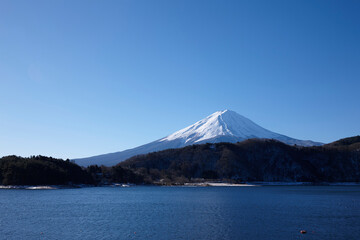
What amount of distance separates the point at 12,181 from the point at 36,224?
9044 centimetres

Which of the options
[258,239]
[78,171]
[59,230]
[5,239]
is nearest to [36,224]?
[59,230]

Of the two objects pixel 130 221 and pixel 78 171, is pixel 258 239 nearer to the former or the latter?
pixel 130 221

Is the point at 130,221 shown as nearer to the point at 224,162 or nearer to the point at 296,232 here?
the point at 296,232

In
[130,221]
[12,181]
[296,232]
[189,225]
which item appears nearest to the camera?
[296,232]

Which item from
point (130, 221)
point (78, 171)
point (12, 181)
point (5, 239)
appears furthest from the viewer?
point (78, 171)

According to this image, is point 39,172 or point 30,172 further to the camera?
point 39,172

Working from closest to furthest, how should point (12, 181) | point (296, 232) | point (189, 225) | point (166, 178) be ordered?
point (296, 232) → point (189, 225) → point (12, 181) → point (166, 178)

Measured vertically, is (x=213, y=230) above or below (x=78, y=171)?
below

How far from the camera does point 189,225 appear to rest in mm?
37344

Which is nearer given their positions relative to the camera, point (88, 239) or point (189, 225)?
point (88, 239)

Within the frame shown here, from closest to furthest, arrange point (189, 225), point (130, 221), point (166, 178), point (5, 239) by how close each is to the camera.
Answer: point (5, 239)
point (189, 225)
point (130, 221)
point (166, 178)

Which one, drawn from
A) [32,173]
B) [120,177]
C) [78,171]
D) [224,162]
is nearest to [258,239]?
[32,173]

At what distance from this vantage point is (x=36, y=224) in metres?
37.9

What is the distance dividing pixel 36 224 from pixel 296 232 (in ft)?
84.9
